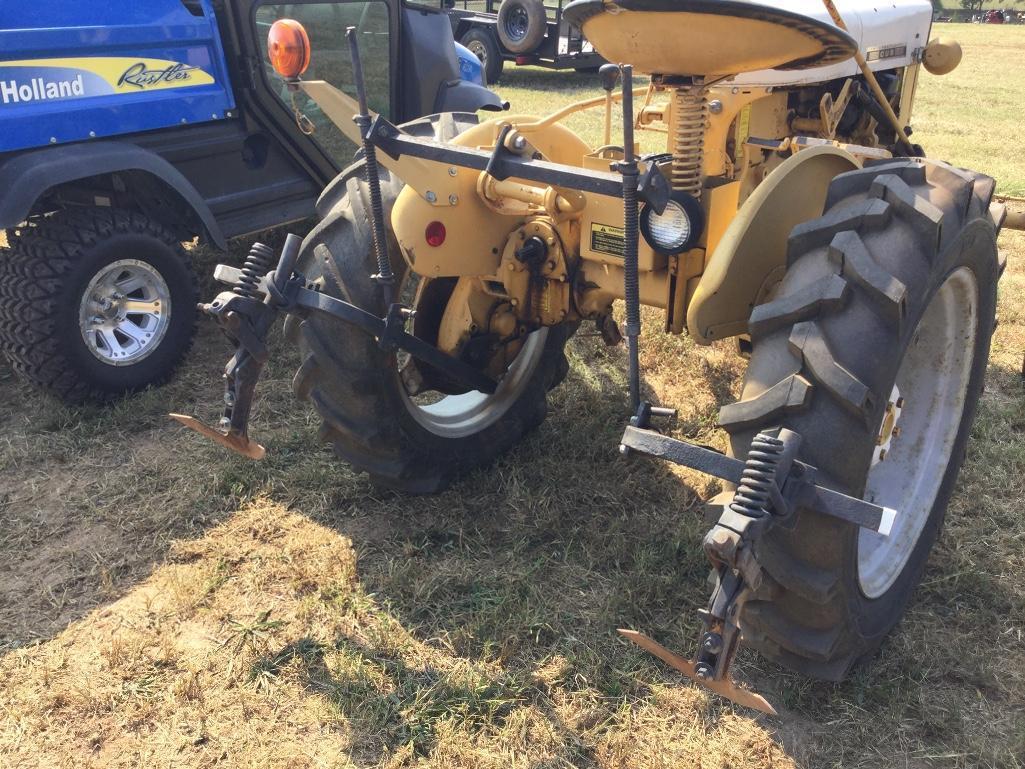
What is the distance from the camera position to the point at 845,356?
6.48ft

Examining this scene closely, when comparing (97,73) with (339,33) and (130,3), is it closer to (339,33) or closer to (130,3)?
(130,3)

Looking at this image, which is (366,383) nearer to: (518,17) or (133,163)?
(133,163)

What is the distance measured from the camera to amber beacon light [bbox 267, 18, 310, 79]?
260cm

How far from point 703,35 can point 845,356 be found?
902mm

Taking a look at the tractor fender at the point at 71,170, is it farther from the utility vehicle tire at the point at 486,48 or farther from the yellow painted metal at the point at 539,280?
the utility vehicle tire at the point at 486,48

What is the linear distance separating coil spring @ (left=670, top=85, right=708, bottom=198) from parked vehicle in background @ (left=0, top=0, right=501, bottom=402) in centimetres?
143

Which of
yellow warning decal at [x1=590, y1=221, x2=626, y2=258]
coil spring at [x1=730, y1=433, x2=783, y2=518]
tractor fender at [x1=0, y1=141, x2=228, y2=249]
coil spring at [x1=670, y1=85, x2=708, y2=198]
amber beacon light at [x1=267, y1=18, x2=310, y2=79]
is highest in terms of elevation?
amber beacon light at [x1=267, y1=18, x2=310, y2=79]

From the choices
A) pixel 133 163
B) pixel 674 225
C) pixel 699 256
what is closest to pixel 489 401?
pixel 699 256

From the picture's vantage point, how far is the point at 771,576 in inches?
80.3

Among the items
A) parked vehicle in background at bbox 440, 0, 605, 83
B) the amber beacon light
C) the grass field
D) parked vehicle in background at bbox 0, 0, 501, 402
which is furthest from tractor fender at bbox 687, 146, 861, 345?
parked vehicle in background at bbox 440, 0, 605, 83

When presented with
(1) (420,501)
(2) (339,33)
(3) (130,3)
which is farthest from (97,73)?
(1) (420,501)

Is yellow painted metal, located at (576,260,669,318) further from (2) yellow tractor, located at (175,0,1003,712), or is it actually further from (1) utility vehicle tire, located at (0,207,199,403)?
(1) utility vehicle tire, located at (0,207,199,403)

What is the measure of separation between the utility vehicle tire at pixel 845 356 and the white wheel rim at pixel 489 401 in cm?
146

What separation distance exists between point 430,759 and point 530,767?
26cm
